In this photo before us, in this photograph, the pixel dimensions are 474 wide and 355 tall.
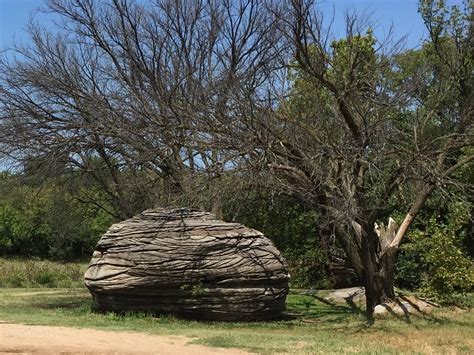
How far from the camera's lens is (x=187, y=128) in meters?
15.0

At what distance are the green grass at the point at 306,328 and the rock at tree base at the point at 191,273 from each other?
15.1 inches

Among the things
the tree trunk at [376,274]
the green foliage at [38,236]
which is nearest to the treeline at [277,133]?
the tree trunk at [376,274]

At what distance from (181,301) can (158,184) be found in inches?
253

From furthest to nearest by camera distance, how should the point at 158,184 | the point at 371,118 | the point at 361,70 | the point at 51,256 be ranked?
the point at 51,256 → the point at 158,184 → the point at 361,70 → the point at 371,118

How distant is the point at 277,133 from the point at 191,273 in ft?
11.9

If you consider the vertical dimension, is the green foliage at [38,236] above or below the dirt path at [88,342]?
above

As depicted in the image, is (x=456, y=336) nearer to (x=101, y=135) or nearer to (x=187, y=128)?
(x=187, y=128)

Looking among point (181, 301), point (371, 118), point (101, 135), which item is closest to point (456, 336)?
point (371, 118)

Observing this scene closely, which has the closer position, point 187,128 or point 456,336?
point 456,336

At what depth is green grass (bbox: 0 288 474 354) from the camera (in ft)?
36.1

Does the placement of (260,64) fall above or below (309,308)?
above

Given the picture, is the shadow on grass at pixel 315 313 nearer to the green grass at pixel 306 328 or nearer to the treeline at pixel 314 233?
the green grass at pixel 306 328

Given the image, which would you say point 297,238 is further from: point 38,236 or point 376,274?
point 38,236

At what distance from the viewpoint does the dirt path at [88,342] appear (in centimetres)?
996
